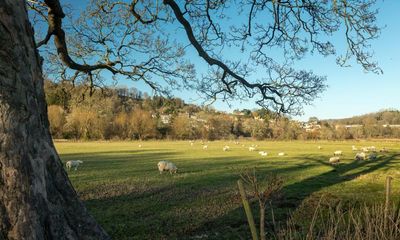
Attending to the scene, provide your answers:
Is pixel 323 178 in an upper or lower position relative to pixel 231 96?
lower

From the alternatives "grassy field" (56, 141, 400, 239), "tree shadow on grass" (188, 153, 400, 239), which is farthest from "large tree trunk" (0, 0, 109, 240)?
"grassy field" (56, 141, 400, 239)

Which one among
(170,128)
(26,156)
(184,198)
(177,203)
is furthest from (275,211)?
(170,128)

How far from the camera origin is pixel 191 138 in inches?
4729

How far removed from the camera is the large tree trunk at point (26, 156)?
3885mm

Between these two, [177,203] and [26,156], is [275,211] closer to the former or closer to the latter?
[177,203]

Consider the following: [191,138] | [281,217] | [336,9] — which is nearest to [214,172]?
[281,217]

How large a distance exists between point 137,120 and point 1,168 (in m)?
107

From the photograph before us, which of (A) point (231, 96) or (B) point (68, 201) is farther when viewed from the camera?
(A) point (231, 96)

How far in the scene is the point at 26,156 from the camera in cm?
404

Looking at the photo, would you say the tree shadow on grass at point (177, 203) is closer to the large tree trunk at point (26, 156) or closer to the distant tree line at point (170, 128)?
the large tree trunk at point (26, 156)

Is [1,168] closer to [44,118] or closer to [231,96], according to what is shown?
[44,118]

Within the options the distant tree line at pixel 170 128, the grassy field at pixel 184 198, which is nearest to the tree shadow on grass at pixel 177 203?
the grassy field at pixel 184 198

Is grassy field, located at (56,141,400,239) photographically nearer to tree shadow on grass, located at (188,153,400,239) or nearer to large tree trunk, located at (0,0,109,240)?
tree shadow on grass, located at (188,153,400,239)

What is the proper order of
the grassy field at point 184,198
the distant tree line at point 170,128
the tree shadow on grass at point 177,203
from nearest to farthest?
1. the tree shadow on grass at point 177,203
2. the grassy field at point 184,198
3. the distant tree line at point 170,128
